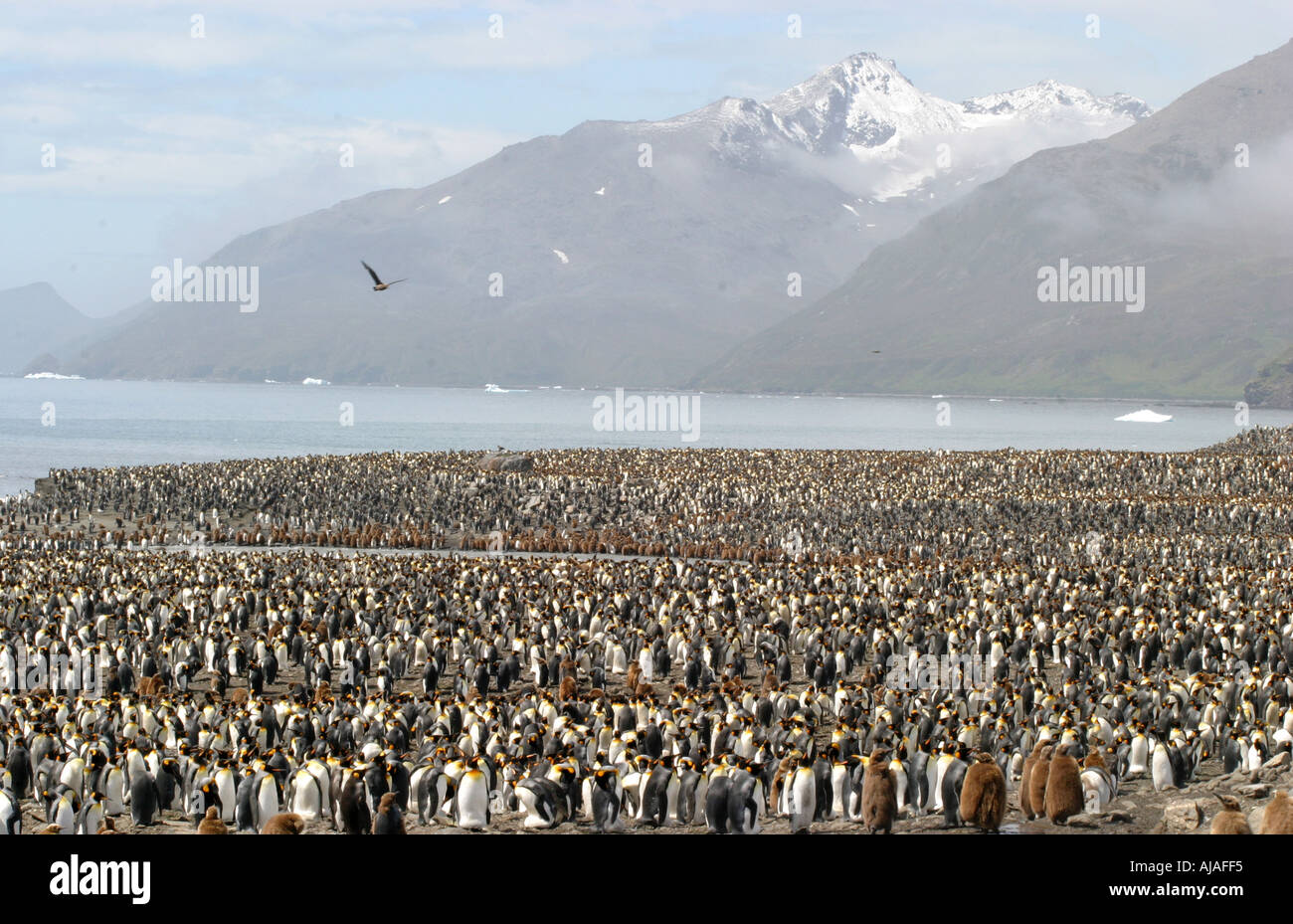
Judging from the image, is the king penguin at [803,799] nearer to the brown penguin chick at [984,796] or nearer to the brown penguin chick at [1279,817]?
the brown penguin chick at [984,796]

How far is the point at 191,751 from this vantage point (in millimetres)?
17703

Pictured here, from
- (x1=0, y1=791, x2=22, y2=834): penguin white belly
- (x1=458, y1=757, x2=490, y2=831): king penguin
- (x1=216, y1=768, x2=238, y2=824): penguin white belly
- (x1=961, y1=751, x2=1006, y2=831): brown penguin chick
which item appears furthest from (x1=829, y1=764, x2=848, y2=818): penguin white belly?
(x1=0, y1=791, x2=22, y2=834): penguin white belly

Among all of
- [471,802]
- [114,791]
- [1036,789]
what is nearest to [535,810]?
[471,802]

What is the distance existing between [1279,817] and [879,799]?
4.34m

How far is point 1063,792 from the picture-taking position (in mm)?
16109

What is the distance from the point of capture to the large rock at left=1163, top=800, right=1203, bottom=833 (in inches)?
580

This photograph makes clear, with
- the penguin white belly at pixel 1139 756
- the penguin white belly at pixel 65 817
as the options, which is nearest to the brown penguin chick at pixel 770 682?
the penguin white belly at pixel 1139 756

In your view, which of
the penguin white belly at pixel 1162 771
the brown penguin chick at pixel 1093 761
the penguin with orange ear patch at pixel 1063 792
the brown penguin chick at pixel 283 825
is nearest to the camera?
the brown penguin chick at pixel 283 825

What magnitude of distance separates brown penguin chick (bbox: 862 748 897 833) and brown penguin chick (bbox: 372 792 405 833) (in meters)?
5.35

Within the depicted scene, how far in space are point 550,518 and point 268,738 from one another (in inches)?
1630

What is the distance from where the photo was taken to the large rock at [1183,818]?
580 inches

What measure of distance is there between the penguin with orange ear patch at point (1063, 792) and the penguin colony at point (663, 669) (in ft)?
0.12

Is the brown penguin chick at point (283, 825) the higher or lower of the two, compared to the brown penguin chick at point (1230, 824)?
lower
